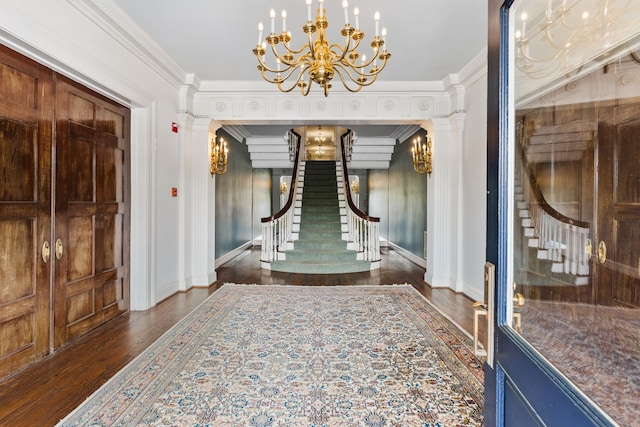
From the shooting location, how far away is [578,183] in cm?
135

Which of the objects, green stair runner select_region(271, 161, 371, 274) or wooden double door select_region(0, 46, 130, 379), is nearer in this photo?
wooden double door select_region(0, 46, 130, 379)

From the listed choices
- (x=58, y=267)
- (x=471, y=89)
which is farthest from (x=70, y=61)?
(x=471, y=89)

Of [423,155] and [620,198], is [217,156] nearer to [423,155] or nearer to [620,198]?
[423,155]

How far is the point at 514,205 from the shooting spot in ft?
3.62

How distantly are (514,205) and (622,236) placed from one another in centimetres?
75

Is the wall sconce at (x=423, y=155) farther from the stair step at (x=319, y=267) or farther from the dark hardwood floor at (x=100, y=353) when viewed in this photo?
the stair step at (x=319, y=267)

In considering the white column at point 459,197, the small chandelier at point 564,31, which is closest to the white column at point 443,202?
the white column at point 459,197

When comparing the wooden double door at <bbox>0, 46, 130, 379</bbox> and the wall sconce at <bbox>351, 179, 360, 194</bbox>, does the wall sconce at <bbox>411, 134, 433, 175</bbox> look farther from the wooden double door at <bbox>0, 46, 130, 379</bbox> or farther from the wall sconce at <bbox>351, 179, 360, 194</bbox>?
the wall sconce at <bbox>351, 179, 360, 194</bbox>

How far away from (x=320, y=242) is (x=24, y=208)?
482 cm

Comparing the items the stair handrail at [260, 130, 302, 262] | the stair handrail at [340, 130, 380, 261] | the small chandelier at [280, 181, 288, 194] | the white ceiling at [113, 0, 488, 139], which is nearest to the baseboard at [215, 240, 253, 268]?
the stair handrail at [260, 130, 302, 262]

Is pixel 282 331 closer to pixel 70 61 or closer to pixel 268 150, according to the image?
pixel 70 61

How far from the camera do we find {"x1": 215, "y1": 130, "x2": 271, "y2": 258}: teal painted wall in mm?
6938

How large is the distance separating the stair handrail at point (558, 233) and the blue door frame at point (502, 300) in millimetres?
128

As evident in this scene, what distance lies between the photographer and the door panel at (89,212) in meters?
2.89
